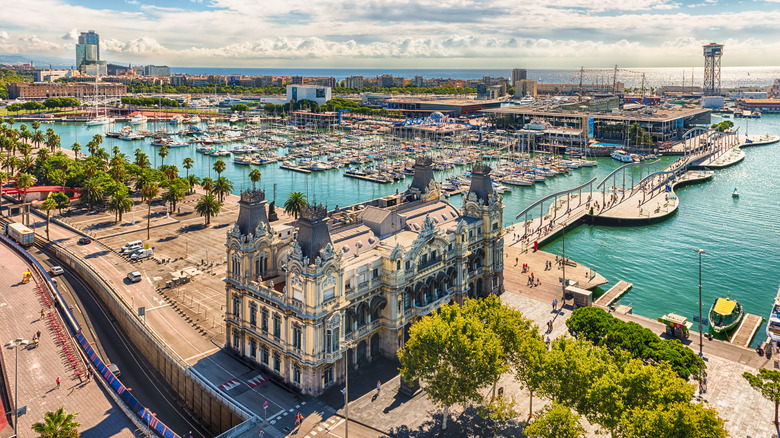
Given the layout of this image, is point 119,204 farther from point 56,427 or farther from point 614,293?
point 614,293

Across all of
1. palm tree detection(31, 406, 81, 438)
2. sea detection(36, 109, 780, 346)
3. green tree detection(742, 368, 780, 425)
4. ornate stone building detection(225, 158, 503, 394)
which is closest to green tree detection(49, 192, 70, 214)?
sea detection(36, 109, 780, 346)

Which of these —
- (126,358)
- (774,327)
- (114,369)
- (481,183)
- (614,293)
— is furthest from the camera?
(614,293)

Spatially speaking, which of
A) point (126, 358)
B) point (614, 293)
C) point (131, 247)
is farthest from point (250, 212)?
point (614, 293)

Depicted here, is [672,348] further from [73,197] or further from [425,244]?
[73,197]

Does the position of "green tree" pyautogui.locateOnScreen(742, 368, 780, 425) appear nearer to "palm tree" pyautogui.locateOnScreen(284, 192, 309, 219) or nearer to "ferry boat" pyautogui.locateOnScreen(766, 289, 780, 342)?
"ferry boat" pyautogui.locateOnScreen(766, 289, 780, 342)

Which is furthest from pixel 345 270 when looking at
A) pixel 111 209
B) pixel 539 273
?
pixel 111 209

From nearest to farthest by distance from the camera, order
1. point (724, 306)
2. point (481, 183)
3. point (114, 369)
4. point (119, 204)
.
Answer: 1. point (114, 369)
2. point (481, 183)
3. point (724, 306)
4. point (119, 204)

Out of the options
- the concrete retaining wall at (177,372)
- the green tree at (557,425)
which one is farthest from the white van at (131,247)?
the green tree at (557,425)
